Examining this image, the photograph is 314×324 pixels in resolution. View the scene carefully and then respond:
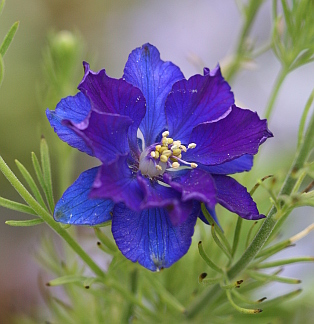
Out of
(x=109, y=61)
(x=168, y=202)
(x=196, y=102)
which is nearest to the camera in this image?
(x=168, y=202)

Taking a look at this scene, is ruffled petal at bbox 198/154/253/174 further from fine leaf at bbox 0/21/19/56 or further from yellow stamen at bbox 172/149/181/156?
fine leaf at bbox 0/21/19/56

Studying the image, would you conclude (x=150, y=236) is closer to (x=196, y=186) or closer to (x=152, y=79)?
(x=196, y=186)

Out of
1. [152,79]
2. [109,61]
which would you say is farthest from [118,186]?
[109,61]

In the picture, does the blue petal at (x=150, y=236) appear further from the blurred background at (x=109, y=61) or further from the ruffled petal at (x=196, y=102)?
the blurred background at (x=109, y=61)

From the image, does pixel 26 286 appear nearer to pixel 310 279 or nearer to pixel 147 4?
pixel 310 279

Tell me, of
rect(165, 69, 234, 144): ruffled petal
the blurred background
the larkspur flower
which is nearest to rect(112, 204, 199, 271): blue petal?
the larkspur flower

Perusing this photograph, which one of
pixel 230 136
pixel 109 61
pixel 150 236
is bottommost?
pixel 150 236
